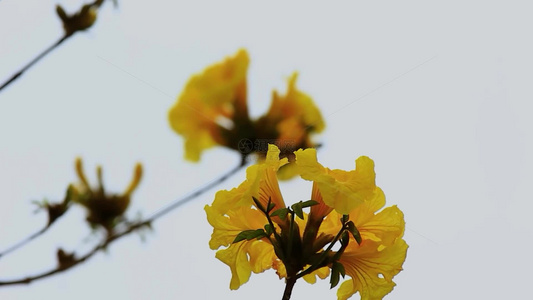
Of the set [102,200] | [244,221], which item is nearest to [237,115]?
[102,200]

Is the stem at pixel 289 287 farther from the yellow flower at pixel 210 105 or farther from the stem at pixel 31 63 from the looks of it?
the yellow flower at pixel 210 105

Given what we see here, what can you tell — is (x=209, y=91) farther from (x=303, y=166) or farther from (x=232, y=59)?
(x=303, y=166)

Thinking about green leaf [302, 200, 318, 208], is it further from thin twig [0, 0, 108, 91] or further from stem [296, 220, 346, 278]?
thin twig [0, 0, 108, 91]

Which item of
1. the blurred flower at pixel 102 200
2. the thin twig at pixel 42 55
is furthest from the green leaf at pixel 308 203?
the blurred flower at pixel 102 200

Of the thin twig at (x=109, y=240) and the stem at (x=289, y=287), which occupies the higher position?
the thin twig at (x=109, y=240)

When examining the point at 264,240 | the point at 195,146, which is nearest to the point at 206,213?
the point at 264,240

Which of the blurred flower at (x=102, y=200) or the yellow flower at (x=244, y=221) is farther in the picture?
the blurred flower at (x=102, y=200)

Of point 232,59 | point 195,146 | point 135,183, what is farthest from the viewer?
point 195,146
